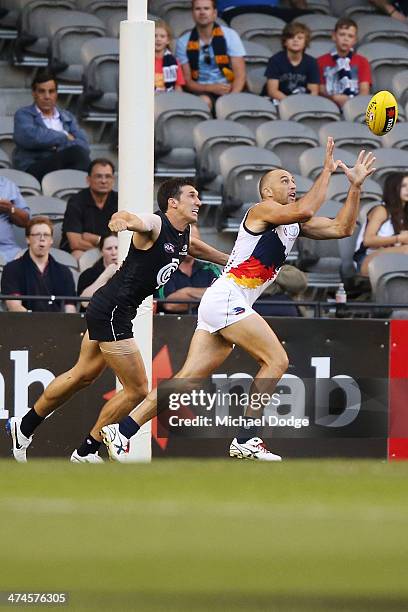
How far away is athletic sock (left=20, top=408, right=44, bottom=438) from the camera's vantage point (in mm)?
11414

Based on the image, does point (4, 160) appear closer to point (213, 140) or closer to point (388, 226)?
point (213, 140)

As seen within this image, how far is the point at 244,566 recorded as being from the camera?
5023 mm

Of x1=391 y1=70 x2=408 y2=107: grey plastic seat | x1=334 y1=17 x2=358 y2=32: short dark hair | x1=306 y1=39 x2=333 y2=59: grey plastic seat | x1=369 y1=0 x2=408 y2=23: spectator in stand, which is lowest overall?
x1=391 y1=70 x2=408 y2=107: grey plastic seat

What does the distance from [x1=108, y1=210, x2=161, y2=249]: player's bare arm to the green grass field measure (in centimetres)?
505

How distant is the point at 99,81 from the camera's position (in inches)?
629

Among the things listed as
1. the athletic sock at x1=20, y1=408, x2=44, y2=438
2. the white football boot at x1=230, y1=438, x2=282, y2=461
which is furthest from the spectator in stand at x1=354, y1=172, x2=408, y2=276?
the athletic sock at x1=20, y1=408, x2=44, y2=438

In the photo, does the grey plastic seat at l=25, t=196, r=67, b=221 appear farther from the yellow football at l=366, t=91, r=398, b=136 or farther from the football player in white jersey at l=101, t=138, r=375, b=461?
the yellow football at l=366, t=91, r=398, b=136

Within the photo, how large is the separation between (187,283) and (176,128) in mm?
2772

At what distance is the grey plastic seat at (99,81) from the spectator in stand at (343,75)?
8.00 feet

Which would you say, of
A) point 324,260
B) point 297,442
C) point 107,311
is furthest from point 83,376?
point 324,260

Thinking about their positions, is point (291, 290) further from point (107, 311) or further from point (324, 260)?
point (107, 311)

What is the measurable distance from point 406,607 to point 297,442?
7.79m

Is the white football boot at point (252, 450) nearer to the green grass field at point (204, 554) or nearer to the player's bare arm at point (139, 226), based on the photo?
the player's bare arm at point (139, 226)

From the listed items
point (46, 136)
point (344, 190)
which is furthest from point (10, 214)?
point (344, 190)
